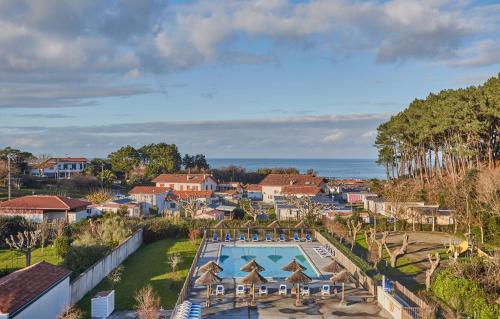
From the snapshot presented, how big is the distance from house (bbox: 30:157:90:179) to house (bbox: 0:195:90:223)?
51.3m

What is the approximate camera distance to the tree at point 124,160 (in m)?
88.9

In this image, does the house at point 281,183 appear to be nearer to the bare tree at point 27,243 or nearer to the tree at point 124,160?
the tree at point 124,160

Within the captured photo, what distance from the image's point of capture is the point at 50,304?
18.2m

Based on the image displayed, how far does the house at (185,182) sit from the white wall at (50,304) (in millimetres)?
55935

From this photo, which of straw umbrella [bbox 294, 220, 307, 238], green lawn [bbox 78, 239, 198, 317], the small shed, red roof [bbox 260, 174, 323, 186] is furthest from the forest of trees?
the small shed

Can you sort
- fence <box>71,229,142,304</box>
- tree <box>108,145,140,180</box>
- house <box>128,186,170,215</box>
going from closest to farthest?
fence <box>71,229,142,304</box> → house <box>128,186,170,215</box> → tree <box>108,145,140,180</box>

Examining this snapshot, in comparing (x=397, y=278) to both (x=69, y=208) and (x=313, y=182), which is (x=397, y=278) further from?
(x=313, y=182)

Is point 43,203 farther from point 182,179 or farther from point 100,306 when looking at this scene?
point 182,179

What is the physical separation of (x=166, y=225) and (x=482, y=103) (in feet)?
97.2

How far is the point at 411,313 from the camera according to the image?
1748cm

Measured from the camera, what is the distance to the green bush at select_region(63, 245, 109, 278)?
77.9 feet

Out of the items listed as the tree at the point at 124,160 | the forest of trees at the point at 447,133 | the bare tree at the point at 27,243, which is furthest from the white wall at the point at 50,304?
the tree at the point at 124,160

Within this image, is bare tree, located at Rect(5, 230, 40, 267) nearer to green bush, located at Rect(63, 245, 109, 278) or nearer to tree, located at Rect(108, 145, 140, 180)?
green bush, located at Rect(63, 245, 109, 278)

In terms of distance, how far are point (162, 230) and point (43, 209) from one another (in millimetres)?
11411
